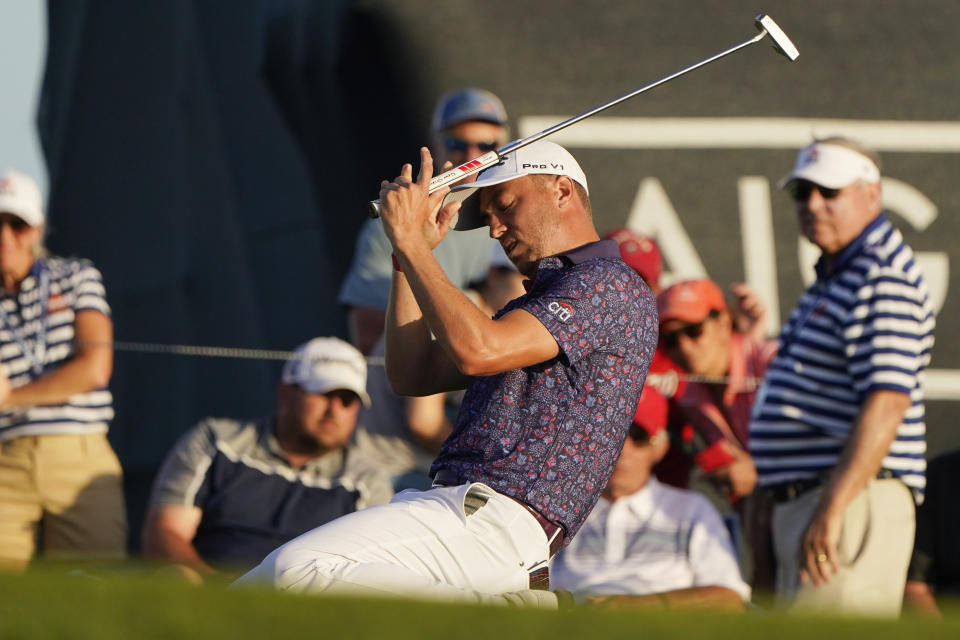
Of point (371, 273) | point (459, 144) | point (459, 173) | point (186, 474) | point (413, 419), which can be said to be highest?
point (459, 144)

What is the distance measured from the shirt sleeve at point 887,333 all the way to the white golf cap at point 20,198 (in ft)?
10.1

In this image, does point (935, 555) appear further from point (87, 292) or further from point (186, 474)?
point (87, 292)

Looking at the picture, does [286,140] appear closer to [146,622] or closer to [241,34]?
[241,34]

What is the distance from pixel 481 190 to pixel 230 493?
2.47 m

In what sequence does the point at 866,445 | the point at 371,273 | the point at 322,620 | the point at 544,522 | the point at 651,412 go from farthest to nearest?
the point at 371,273 < the point at 651,412 < the point at 866,445 < the point at 544,522 < the point at 322,620

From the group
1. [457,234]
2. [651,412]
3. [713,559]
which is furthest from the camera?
[457,234]

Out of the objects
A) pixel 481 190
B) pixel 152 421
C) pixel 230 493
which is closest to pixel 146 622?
pixel 481 190

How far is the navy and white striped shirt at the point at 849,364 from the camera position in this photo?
4.79 m

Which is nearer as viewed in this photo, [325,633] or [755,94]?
[325,633]

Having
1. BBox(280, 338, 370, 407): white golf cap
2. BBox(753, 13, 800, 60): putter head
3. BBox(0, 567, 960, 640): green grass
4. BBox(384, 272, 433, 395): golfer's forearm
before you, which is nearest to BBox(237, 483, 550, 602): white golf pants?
BBox(384, 272, 433, 395): golfer's forearm

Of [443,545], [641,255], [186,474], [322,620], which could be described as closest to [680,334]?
[641,255]

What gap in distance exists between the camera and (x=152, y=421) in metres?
9.83

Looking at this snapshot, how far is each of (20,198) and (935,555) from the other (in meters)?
3.59

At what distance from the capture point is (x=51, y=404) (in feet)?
18.9
